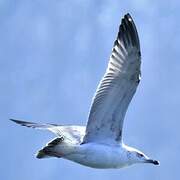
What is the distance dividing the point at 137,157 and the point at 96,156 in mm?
917

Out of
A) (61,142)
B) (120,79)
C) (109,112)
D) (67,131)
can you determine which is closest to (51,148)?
(61,142)

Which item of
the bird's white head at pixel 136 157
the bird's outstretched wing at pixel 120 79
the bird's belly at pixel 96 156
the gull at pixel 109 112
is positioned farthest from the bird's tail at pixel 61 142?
the bird's white head at pixel 136 157

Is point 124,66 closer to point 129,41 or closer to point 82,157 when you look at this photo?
point 129,41

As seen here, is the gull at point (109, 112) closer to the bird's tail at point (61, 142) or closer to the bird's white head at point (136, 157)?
the bird's tail at point (61, 142)

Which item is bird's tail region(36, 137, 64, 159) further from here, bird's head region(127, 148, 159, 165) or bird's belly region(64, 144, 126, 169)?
bird's head region(127, 148, 159, 165)

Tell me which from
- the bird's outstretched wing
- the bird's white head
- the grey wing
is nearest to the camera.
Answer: the bird's outstretched wing

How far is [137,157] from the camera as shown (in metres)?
18.0

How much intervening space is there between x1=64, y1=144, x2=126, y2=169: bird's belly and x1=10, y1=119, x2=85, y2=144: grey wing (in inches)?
7.9

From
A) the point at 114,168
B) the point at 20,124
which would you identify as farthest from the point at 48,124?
the point at 114,168

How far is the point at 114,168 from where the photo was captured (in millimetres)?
17547

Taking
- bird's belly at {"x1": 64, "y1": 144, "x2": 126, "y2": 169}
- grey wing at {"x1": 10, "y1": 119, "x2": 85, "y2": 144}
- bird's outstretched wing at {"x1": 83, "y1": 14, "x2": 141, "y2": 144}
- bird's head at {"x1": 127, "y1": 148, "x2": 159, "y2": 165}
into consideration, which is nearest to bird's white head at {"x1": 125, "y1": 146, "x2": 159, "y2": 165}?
bird's head at {"x1": 127, "y1": 148, "x2": 159, "y2": 165}

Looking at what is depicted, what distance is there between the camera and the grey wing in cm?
1755

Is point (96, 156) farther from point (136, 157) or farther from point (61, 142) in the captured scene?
point (136, 157)

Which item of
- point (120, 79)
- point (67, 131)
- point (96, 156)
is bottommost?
point (96, 156)
